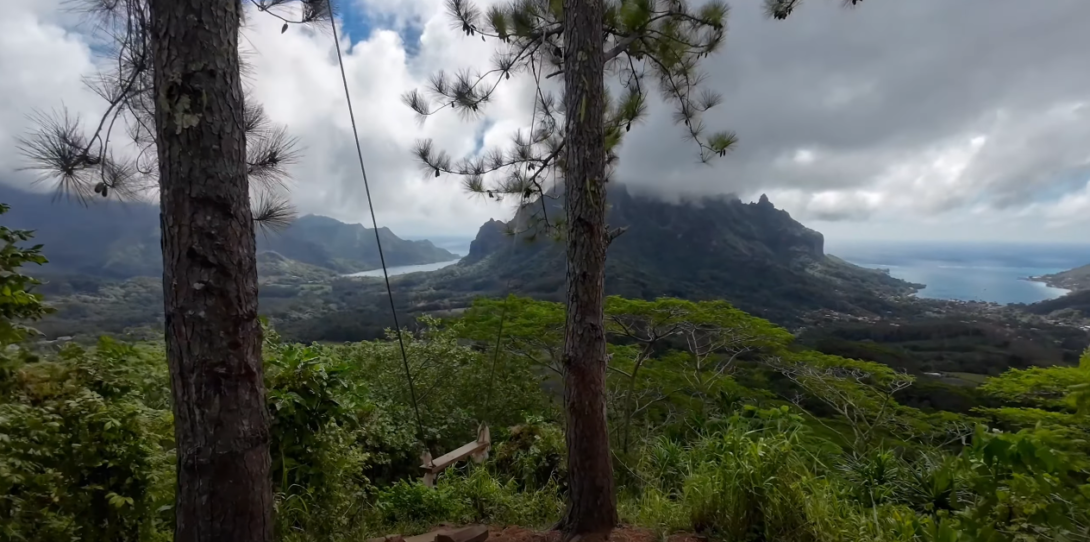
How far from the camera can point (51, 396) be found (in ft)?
5.73

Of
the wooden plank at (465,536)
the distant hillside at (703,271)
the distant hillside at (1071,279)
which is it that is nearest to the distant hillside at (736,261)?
the distant hillside at (703,271)

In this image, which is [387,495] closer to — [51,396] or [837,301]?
[51,396]

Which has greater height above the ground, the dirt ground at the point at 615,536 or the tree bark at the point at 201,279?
the tree bark at the point at 201,279

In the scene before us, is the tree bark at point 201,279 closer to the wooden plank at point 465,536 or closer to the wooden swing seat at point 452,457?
the wooden plank at point 465,536

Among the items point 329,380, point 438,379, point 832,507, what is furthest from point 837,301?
point 329,380

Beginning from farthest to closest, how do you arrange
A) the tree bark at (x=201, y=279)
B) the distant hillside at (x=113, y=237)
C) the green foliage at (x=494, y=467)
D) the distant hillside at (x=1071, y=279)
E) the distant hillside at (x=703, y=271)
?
the distant hillside at (x=1071, y=279) → the distant hillside at (x=703, y=271) → the distant hillside at (x=113, y=237) → the green foliage at (x=494, y=467) → the tree bark at (x=201, y=279)

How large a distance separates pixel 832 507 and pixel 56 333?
146 inches

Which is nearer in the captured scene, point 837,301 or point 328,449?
point 328,449

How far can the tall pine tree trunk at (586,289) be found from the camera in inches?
96.6

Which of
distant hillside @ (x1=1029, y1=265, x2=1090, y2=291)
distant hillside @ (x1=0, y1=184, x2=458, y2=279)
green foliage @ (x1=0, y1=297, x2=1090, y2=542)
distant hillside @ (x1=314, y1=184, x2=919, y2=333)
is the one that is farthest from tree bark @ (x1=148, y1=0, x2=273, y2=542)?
distant hillside @ (x1=1029, y1=265, x2=1090, y2=291)

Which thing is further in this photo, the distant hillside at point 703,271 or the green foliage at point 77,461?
the distant hillside at point 703,271

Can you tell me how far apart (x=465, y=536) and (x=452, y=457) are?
135 cm

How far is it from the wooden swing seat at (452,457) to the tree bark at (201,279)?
214 centimetres

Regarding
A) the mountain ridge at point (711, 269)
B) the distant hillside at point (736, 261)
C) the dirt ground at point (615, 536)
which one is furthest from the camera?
the distant hillside at point (736, 261)
